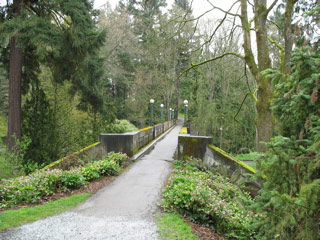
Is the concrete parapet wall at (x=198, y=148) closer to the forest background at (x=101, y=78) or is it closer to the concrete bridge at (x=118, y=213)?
the concrete bridge at (x=118, y=213)

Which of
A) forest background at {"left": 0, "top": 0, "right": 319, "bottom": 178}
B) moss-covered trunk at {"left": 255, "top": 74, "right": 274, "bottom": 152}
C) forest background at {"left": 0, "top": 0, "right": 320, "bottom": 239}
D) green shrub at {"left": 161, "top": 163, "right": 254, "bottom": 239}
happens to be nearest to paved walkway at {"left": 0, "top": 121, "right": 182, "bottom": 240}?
green shrub at {"left": 161, "top": 163, "right": 254, "bottom": 239}

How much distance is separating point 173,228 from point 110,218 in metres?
1.15

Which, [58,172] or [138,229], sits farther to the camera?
[58,172]

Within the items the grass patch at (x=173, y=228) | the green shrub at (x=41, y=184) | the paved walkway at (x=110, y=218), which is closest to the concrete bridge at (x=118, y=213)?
the paved walkway at (x=110, y=218)

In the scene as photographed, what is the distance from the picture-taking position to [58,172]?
6695 mm

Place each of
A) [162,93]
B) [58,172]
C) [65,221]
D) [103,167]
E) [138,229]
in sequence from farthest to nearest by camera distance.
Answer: [162,93]
[103,167]
[58,172]
[65,221]
[138,229]

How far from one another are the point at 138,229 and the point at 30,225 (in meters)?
1.73

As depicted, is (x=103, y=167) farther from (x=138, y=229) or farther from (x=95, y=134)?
(x=95, y=134)

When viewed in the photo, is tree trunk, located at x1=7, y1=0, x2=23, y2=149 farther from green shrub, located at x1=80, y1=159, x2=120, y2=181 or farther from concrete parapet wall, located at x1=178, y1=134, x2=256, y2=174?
concrete parapet wall, located at x1=178, y1=134, x2=256, y2=174

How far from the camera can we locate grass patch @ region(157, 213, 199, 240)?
415 cm

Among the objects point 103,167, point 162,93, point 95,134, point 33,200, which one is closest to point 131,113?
point 162,93

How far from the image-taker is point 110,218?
15.9ft

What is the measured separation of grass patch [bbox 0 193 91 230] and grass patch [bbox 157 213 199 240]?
1868 millimetres

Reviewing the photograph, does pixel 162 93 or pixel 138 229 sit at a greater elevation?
pixel 162 93
